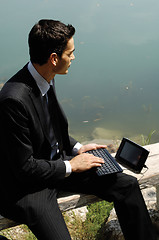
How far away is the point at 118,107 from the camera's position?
6191 mm

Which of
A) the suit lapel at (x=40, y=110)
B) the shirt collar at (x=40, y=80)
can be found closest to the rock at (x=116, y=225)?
the suit lapel at (x=40, y=110)

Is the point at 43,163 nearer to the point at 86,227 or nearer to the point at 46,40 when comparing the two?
the point at 46,40

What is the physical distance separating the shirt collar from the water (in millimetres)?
3581

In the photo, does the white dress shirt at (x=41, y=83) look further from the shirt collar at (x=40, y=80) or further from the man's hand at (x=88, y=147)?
the man's hand at (x=88, y=147)

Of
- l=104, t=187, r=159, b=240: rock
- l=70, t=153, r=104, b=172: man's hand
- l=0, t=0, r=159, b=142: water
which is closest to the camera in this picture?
l=70, t=153, r=104, b=172: man's hand

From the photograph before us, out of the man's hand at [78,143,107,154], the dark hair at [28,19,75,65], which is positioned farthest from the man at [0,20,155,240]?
the man's hand at [78,143,107,154]

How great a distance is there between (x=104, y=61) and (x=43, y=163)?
6.58m

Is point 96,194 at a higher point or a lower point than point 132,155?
lower

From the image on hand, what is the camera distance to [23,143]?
1454mm

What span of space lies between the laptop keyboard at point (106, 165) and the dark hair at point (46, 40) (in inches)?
24.8

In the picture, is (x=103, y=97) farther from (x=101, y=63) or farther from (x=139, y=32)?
(x=139, y=32)

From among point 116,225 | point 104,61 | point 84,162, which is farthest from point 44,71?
point 104,61

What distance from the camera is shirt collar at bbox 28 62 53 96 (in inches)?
63.5

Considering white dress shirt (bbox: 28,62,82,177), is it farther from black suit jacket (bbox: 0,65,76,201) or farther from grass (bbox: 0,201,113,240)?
grass (bbox: 0,201,113,240)
